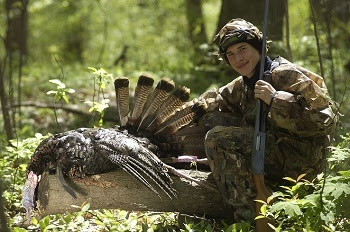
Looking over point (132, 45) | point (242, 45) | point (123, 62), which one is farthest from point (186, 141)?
point (132, 45)

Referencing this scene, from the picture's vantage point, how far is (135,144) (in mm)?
4492

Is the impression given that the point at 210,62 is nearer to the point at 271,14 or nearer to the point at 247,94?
the point at 271,14

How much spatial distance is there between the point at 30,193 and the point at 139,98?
1.41 meters

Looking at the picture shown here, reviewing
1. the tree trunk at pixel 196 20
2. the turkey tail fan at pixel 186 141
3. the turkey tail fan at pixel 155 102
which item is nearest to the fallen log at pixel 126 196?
the turkey tail fan at pixel 186 141

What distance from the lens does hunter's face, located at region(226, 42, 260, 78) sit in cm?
453

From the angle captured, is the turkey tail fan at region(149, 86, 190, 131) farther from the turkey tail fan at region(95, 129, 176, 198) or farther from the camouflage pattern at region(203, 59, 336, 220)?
the camouflage pattern at region(203, 59, 336, 220)

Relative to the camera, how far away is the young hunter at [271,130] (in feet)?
13.8

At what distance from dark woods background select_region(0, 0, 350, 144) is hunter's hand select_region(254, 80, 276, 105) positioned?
0.61m

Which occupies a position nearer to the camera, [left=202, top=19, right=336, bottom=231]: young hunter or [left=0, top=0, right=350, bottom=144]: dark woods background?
[left=202, top=19, right=336, bottom=231]: young hunter

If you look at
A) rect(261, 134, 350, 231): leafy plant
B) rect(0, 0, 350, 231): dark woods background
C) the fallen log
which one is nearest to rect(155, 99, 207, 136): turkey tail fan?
the fallen log

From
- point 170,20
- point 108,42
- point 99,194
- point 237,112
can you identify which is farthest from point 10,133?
point 108,42

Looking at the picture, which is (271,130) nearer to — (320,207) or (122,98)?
(320,207)

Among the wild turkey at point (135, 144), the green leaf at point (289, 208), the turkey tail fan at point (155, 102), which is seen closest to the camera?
the green leaf at point (289, 208)

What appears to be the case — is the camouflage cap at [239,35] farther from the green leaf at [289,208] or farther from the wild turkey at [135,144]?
the green leaf at [289,208]
